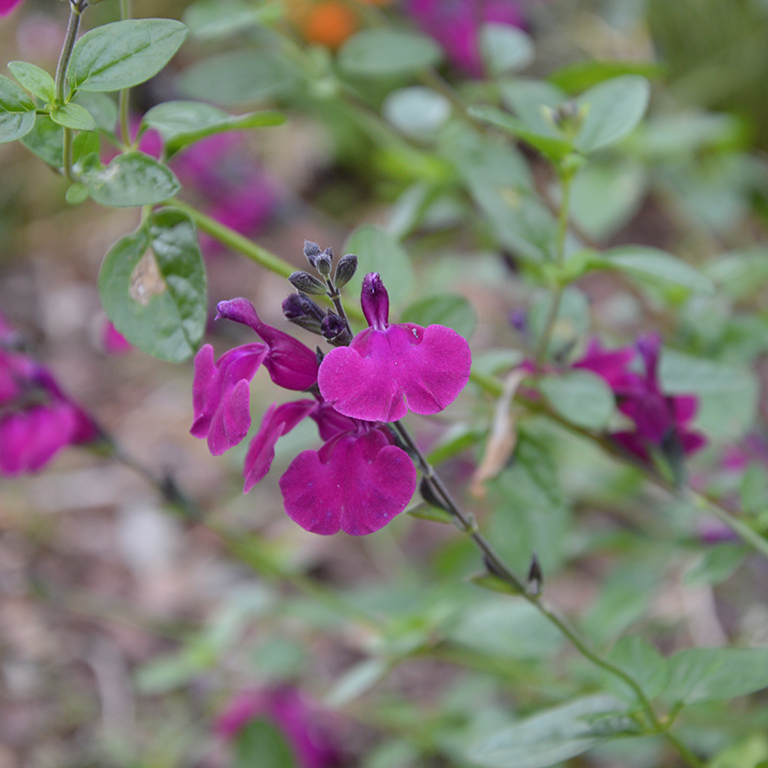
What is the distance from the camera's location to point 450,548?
56.9 inches

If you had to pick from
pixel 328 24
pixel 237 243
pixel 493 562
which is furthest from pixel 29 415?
pixel 328 24

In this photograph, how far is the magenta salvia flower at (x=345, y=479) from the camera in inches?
19.9

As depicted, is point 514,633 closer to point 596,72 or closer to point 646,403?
point 646,403

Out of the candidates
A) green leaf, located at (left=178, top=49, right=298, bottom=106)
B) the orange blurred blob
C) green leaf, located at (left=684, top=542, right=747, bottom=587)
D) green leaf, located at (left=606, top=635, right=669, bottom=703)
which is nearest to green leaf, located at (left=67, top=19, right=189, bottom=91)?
green leaf, located at (left=178, top=49, right=298, bottom=106)

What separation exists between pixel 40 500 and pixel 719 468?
1781 millimetres

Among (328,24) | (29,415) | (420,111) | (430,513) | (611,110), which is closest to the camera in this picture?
(430,513)

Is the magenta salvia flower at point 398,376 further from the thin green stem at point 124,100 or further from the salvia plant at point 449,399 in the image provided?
the thin green stem at point 124,100

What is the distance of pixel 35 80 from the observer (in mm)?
570

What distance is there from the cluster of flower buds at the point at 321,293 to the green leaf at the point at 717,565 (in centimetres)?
55

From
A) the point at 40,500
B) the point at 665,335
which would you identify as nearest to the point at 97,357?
the point at 40,500

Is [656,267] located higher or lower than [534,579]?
higher

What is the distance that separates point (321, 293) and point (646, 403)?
44 centimetres

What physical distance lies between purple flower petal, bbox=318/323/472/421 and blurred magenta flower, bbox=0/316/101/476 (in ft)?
1.69

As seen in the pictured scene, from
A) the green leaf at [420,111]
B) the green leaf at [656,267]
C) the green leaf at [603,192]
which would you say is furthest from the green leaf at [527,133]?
the green leaf at [603,192]
